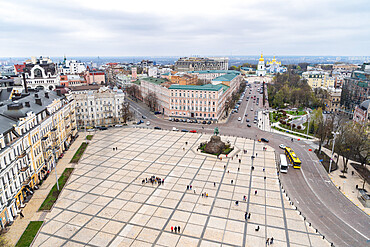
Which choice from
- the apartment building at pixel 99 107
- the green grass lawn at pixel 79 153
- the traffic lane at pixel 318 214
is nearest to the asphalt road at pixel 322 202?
the traffic lane at pixel 318 214

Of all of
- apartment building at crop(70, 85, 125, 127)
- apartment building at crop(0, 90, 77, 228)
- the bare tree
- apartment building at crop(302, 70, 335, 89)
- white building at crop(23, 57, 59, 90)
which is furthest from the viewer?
apartment building at crop(302, 70, 335, 89)

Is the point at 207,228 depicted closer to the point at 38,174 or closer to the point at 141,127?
the point at 38,174

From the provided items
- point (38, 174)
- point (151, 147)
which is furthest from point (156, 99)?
point (38, 174)

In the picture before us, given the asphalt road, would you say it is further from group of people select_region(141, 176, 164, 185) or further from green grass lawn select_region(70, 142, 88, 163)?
green grass lawn select_region(70, 142, 88, 163)

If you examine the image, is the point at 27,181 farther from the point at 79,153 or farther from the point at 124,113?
the point at 124,113

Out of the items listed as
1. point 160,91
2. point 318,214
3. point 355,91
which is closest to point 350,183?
point 318,214

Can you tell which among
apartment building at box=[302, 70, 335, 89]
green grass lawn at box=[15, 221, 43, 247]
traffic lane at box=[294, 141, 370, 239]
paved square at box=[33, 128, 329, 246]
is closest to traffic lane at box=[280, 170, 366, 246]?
traffic lane at box=[294, 141, 370, 239]
